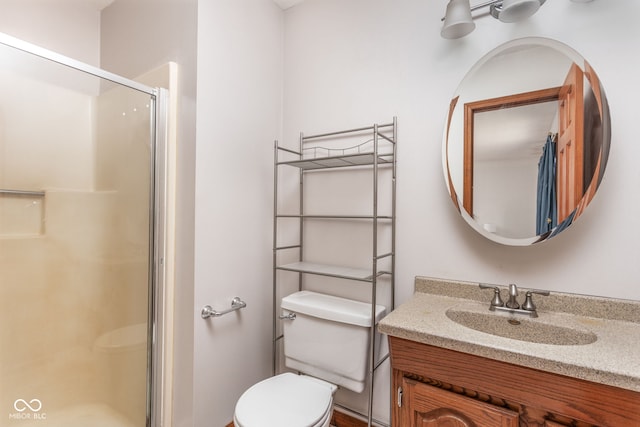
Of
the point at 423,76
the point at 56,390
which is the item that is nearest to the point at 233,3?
the point at 423,76

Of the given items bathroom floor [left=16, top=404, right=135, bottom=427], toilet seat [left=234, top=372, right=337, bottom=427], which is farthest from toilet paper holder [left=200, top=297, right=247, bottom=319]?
bathroom floor [left=16, top=404, right=135, bottom=427]

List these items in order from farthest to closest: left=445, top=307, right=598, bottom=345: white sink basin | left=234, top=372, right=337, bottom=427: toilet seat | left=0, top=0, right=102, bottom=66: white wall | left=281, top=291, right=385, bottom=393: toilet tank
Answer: left=0, top=0, right=102, bottom=66: white wall, left=281, top=291, right=385, bottom=393: toilet tank, left=234, top=372, right=337, bottom=427: toilet seat, left=445, top=307, right=598, bottom=345: white sink basin

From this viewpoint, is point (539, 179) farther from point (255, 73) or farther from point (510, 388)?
point (255, 73)

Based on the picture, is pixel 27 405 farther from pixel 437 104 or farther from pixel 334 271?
pixel 437 104

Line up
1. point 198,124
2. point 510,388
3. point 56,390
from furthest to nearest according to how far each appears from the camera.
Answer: point 56,390 → point 198,124 → point 510,388

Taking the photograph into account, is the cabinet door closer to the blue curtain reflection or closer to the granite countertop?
the granite countertop

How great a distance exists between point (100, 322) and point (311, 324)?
1.13 metres

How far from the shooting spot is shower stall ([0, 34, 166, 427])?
4.65 ft

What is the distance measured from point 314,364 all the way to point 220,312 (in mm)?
529

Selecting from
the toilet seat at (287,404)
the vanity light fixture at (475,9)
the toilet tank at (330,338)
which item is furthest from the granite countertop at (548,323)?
the vanity light fixture at (475,9)

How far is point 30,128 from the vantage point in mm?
1438

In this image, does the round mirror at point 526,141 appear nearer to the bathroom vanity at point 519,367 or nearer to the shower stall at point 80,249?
the bathroom vanity at point 519,367

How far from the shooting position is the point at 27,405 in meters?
1.45

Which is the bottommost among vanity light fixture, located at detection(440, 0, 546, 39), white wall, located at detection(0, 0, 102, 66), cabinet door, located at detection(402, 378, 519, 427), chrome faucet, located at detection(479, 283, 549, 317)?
cabinet door, located at detection(402, 378, 519, 427)
